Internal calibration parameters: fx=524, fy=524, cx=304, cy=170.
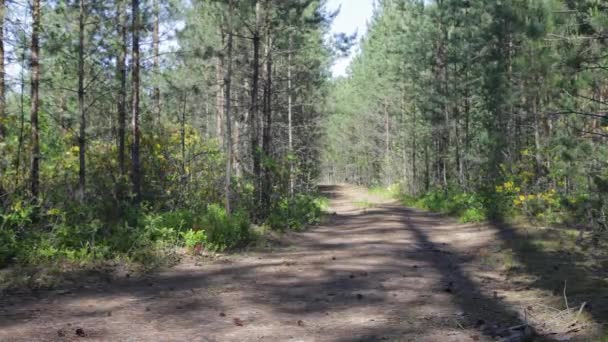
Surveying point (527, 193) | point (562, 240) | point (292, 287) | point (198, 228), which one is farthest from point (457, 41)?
point (292, 287)

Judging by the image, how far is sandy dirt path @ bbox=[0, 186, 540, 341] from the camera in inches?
196

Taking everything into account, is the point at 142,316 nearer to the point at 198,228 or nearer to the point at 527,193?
the point at 198,228

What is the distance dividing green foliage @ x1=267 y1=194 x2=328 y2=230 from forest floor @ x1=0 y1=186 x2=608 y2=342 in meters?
2.74

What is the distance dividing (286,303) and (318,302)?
1.27 ft

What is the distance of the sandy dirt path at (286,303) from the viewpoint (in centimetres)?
499

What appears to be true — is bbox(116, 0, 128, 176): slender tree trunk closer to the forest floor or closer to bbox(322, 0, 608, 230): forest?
the forest floor

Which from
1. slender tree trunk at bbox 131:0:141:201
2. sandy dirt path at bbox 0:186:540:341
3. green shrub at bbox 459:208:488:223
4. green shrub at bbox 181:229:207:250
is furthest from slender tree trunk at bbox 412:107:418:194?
green shrub at bbox 181:229:207:250

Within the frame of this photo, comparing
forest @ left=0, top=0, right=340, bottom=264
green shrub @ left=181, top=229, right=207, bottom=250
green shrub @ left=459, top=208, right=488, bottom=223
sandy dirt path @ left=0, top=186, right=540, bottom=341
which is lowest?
sandy dirt path @ left=0, top=186, right=540, bottom=341

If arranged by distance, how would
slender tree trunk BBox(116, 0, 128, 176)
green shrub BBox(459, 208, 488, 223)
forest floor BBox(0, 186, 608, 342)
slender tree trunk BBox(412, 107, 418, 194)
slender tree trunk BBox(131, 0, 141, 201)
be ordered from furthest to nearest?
slender tree trunk BBox(412, 107, 418, 194) < green shrub BBox(459, 208, 488, 223) < slender tree trunk BBox(116, 0, 128, 176) < slender tree trunk BBox(131, 0, 141, 201) < forest floor BBox(0, 186, 608, 342)

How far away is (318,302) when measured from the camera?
20.7ft

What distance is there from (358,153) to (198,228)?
2015 inches

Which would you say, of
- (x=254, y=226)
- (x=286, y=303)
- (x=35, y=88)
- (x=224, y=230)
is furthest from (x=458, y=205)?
(x=35, y=88)

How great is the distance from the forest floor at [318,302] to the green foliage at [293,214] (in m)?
2.74

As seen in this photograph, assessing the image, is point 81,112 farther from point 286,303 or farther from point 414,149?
point 414,149
